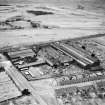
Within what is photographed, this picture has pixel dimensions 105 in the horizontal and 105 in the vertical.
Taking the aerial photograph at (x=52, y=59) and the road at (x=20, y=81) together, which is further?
the aerial photograph at (x=52, y=59)

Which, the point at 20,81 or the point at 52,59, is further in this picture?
the point at 52,59

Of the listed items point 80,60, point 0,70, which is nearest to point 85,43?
point 80,60

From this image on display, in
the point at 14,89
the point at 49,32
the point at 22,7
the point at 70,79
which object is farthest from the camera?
the point at 22,7

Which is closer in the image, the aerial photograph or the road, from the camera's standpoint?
the road

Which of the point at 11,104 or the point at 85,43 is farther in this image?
the point at 85,43

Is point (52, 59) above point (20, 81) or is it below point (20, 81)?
above

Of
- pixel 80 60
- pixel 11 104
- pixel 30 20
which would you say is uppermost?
pixel 30 20

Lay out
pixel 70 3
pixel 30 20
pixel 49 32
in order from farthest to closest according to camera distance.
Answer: pixel 70 3 < pixel 30 20 < pixel 49 32

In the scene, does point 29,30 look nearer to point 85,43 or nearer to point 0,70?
point 85,43
